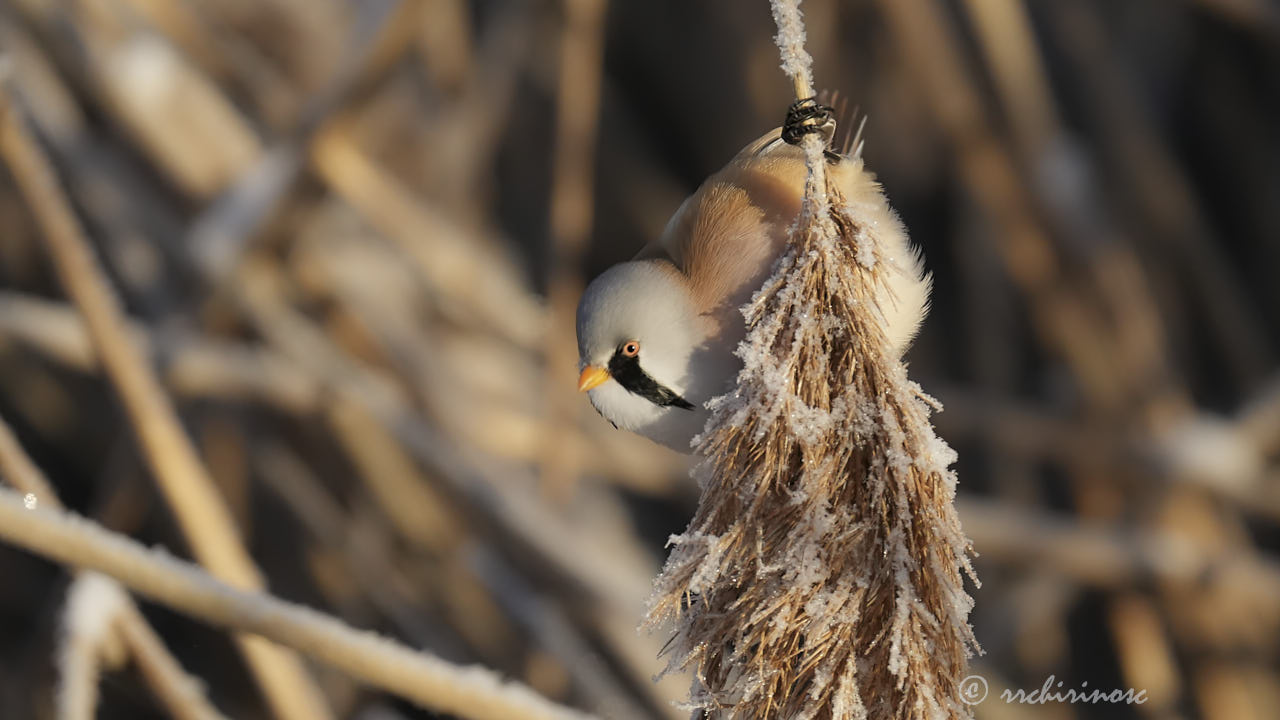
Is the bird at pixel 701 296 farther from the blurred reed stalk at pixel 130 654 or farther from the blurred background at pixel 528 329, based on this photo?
the blurred background at pixel 528 329

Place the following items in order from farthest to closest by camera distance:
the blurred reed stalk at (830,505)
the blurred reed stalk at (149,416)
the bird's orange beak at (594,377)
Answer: the blurred reed stalk at (149,416) → the bird's orange beak at (594,377) → the blurred reed stalk at (830,505)

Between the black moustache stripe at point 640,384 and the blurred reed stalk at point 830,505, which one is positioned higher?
the black moustache stripe at point 640,384

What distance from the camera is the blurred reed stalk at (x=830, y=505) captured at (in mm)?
391

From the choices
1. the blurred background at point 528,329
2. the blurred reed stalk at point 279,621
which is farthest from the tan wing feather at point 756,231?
the blurred background at point 528,329

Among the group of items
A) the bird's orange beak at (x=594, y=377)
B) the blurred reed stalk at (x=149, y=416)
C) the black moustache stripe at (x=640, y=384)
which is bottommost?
Result: the black moustache stripe at (x=640, y=384)

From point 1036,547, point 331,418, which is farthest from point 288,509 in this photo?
point 1036,547

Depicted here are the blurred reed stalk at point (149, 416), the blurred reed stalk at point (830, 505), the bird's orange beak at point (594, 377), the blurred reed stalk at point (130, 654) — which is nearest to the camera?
the blurred reed stalk at point (830, 505)

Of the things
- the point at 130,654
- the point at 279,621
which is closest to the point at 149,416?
the point at 130,654

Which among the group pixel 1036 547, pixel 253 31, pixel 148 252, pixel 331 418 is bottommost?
pixel 1036 547

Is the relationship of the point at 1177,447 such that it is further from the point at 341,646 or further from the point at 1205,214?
the point at 341,646

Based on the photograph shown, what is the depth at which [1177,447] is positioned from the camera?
1.38 m

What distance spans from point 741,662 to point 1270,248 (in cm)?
170

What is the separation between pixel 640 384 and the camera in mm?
488

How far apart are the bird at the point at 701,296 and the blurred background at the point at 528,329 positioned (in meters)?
0.66
